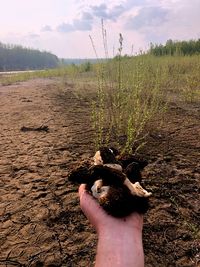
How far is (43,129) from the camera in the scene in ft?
12.2

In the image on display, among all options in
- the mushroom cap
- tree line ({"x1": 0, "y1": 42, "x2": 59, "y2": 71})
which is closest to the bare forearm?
the mushroom cap

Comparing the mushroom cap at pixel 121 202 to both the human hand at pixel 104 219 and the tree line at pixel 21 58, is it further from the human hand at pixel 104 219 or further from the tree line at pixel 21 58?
the tree line at pixel 21 58

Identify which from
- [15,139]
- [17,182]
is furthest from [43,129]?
[17,182]

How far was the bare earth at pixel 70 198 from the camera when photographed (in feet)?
5.42

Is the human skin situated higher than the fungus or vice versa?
the fungus

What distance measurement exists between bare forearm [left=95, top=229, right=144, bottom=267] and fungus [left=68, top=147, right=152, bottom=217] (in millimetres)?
135

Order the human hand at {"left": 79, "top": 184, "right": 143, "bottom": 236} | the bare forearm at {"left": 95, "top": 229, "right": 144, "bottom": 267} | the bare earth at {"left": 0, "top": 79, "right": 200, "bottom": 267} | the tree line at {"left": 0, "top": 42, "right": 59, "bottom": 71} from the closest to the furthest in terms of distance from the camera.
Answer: the bare forearm at {"left": 95, "top": 229, "right": 144, "bottom": 267} → the human hand at {"left": 79, "top": 184, "right": 143, "bottom": 236} → the bare earth at {"left": 0, "top": 79, "right": 200, "bottom": 267} → the tree line at {"left": 0, "top": 42, "right": 59, "bottom": 71}

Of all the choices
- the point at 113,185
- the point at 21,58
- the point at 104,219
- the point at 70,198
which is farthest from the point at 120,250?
the point at 21,58

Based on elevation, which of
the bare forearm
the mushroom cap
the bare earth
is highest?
the mushroom cap

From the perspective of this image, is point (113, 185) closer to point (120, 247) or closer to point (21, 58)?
point (120, 247)

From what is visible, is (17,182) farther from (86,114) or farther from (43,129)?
(86,114)

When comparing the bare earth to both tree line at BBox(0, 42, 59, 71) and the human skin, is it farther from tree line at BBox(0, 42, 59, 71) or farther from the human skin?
tree line at BBox(0, 42, 59, 71)

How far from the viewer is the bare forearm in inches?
44.3

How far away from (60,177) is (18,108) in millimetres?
3158
